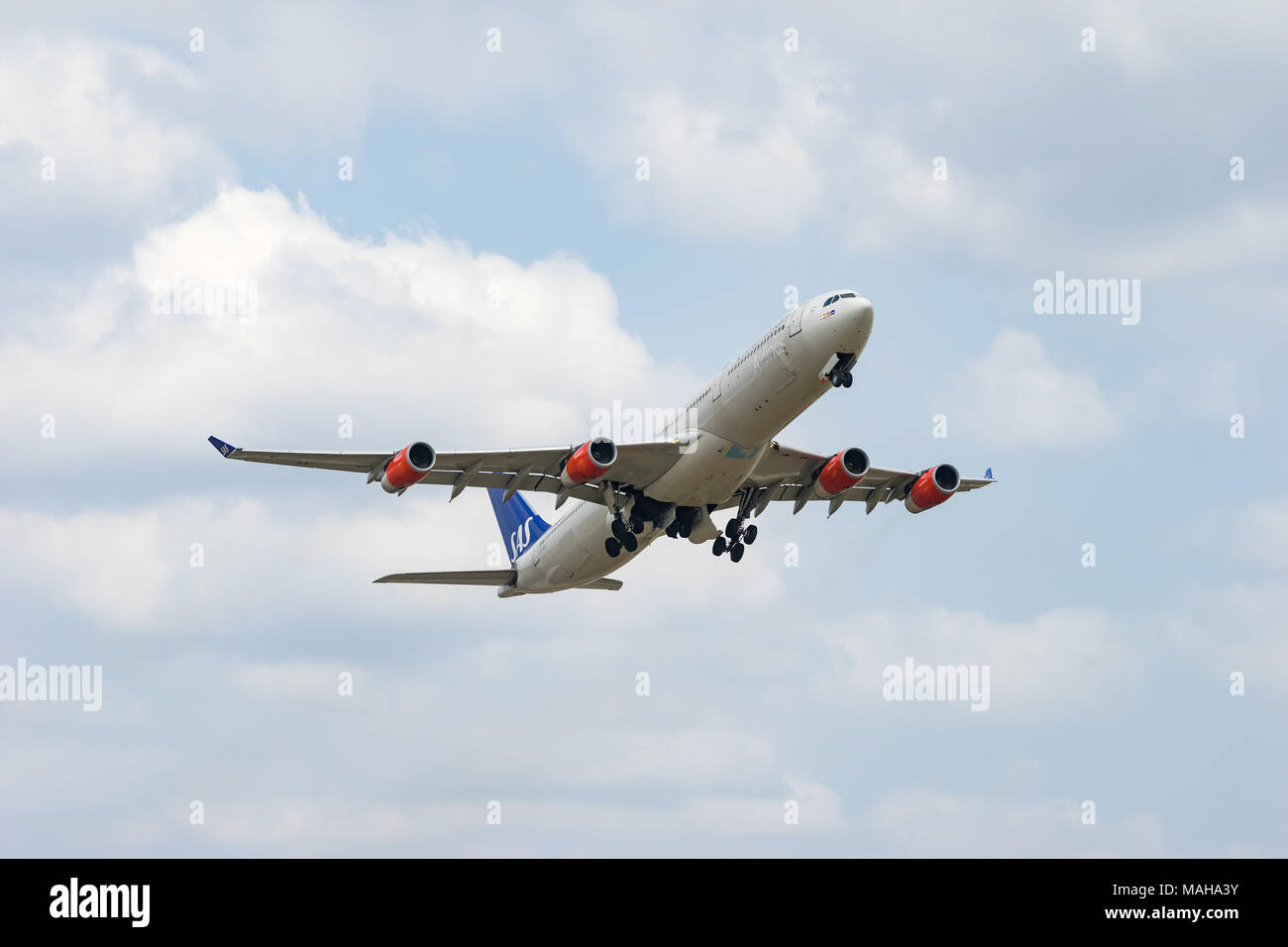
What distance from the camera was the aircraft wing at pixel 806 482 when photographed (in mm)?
59156

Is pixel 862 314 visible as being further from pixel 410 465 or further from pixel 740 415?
pixel 410 465

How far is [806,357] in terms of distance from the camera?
49.7 meters

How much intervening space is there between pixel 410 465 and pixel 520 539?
57.9ft

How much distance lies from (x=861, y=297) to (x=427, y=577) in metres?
23.9

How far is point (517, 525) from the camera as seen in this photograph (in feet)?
228

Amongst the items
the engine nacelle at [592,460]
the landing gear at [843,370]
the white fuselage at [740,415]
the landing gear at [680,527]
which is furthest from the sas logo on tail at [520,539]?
the landing gear at [843,370]

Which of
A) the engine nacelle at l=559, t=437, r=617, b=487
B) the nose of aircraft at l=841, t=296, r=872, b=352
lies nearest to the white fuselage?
the nose of aircraft at l=841, t=296, r=872, b=352

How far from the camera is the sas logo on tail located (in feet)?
223

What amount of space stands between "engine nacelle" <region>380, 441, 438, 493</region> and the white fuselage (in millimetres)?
9240

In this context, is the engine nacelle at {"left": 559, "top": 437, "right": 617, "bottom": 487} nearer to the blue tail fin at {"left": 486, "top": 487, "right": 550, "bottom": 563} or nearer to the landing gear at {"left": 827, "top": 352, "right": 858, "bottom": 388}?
the landing gear at {"left": 827, "top": 352, "right": 858, "bottom": 388}

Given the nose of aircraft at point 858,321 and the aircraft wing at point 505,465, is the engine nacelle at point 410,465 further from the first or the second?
the nose of aircraft at point 858,321
